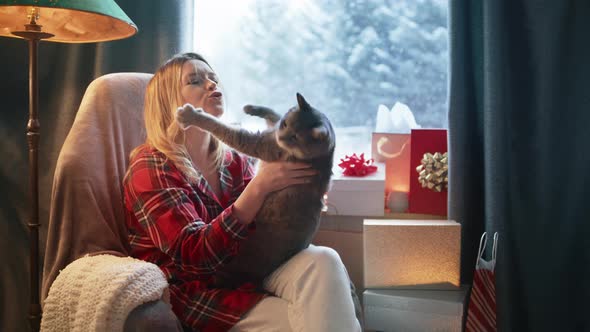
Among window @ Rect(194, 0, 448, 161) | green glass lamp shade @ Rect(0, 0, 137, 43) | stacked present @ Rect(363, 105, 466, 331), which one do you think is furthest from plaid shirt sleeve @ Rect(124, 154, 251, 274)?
window @ Rect(194, 0, 448, 161)

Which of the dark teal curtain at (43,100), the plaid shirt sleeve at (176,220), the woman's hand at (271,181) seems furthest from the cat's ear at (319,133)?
the dark teal curtain at (43,100)

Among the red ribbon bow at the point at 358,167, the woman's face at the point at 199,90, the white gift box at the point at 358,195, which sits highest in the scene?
the woman's face at the point at 199,90

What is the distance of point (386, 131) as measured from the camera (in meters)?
2.20

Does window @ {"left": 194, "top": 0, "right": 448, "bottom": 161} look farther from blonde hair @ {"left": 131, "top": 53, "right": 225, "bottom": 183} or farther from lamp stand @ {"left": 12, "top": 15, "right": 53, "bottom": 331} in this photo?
lamp stand @ {"left": 12, "top": 15, "right": 53, "bottom": 331}

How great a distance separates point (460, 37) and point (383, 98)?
515 mm

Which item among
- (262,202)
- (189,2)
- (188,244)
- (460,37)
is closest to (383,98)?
(460,37)

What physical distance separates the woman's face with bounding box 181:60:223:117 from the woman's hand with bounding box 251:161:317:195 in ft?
0.84

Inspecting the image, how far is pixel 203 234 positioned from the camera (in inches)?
51.5

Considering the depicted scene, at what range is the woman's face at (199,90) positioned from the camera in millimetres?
1479

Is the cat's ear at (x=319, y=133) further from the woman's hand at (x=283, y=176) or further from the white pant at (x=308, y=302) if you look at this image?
the white pant at (x=308, y=302)

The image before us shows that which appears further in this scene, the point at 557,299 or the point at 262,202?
the point at 557,299

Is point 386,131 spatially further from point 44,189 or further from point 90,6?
point 44,189

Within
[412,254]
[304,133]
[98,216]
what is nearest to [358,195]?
[412,254]

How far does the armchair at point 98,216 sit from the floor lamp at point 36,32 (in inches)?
4.9
